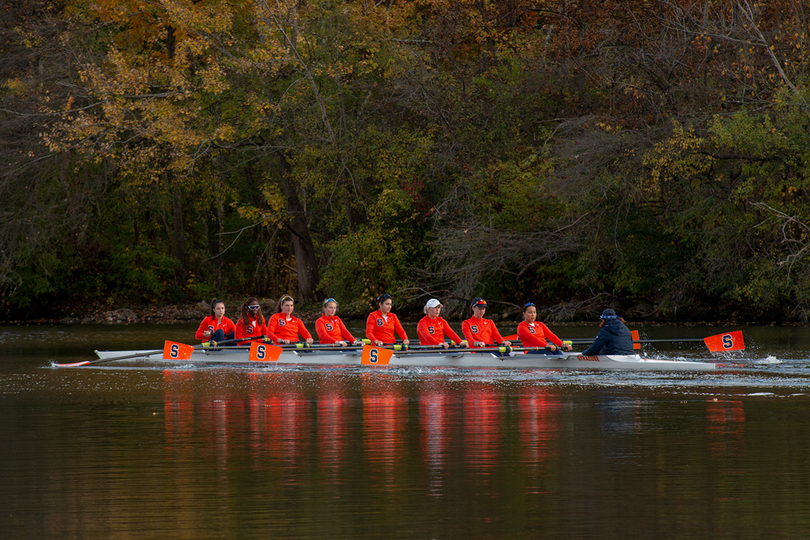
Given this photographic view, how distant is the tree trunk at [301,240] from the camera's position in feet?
125

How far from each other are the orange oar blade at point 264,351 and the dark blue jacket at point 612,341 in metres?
5.73

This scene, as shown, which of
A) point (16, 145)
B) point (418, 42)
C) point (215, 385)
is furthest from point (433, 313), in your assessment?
point (16, 145)

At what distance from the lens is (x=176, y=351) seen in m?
18.7

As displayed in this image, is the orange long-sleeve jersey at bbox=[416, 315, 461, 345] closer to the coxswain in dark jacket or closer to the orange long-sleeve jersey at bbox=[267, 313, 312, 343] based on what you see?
the orange long-sleeve jersey at bbox=[267, 313, 312, 343]

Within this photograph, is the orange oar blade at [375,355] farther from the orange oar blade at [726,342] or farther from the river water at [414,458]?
the orange oar blade at [726,342]

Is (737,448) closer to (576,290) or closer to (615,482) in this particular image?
(615,482)

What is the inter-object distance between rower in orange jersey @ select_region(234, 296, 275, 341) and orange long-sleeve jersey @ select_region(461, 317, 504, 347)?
4205 millimetres

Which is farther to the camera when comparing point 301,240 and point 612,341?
point 301,240

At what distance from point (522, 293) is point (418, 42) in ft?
31.4

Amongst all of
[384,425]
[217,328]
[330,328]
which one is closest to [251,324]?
[217,328]

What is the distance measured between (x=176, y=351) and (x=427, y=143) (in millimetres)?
15773

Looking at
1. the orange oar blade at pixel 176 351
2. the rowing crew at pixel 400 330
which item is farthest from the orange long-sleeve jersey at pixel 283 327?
the orange oar blade at pixel 176 351

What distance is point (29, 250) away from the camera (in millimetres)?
34031

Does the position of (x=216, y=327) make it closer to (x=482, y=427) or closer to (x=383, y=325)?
(x=383, y=325)
